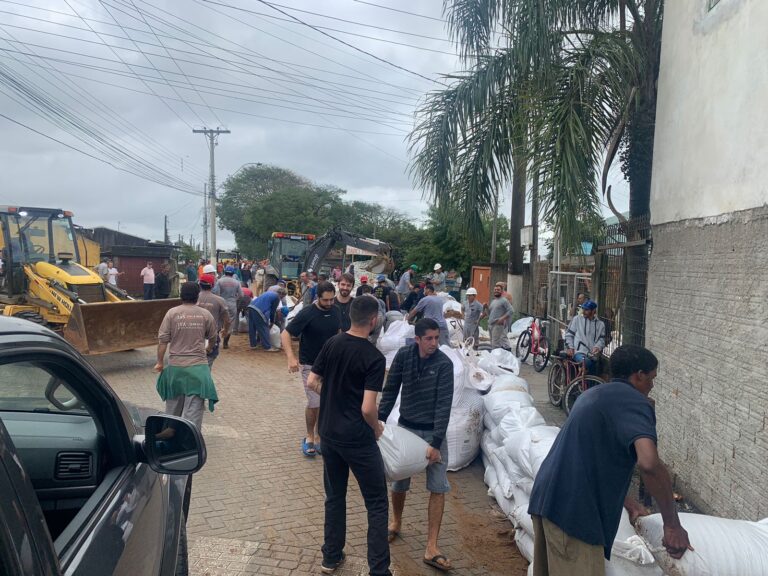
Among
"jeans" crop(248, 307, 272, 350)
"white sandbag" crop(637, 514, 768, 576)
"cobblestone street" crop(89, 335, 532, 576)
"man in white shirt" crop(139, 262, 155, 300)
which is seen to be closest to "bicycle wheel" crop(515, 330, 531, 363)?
"jeans" crop(248, 307, 272, 350)

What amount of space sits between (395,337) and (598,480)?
7.32 metres

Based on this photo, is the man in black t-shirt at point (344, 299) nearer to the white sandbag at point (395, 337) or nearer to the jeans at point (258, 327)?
the white sandbag at point (395, 337)

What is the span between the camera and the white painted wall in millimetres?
4129

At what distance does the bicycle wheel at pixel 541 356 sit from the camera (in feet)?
37.6

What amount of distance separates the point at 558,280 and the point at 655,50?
4.91m

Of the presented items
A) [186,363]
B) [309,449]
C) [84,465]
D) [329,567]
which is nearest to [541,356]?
[309,449]

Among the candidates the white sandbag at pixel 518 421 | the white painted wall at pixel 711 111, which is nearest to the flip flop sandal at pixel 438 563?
the white sandbag at pixel 518 421

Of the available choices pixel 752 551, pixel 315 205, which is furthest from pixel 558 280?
pixel 315 205

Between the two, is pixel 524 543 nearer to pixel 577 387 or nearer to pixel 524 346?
pixel 577 387

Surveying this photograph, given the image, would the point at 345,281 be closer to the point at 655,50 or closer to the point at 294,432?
the point at 294,432

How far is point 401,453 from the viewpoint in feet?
12.7

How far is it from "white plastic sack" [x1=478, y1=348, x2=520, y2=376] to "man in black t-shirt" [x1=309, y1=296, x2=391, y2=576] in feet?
13.7

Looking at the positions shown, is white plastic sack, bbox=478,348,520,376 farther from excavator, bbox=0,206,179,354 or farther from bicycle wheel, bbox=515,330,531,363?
excavator, bbox=0,206,179,354

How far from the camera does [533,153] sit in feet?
22.3
